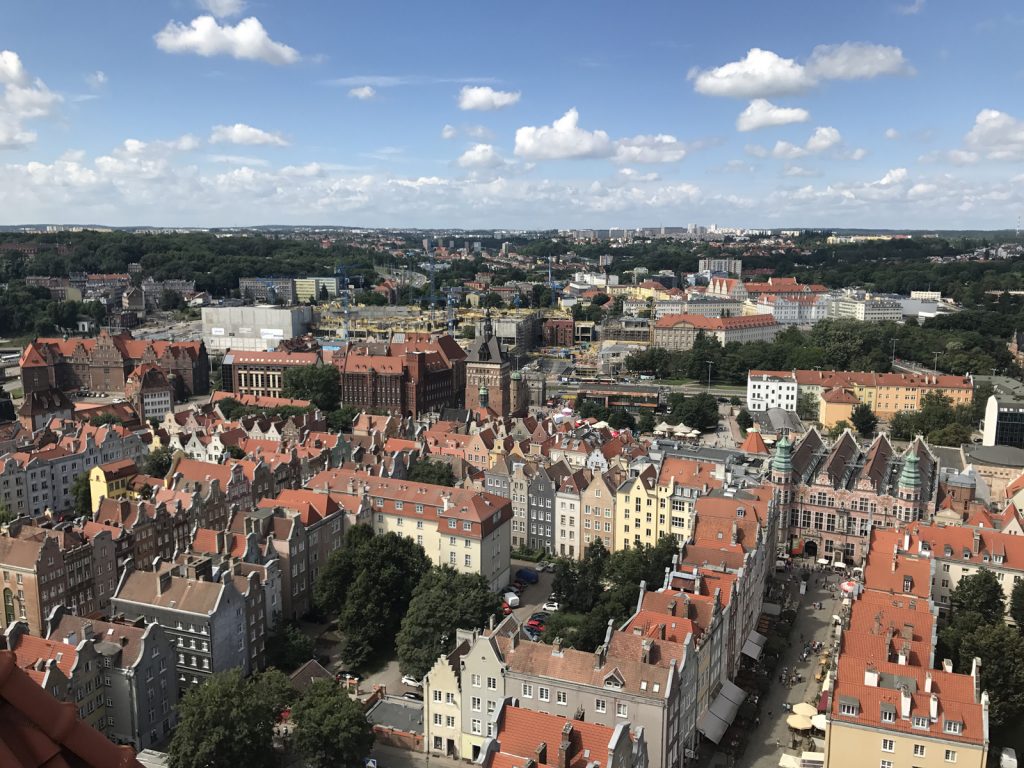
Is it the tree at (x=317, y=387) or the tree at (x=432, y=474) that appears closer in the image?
the tree at (x=432, y=474)

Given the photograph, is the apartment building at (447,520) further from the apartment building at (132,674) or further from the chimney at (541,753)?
the chimney at (541,753)

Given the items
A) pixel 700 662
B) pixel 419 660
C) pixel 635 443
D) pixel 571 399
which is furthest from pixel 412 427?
pixel 700 662

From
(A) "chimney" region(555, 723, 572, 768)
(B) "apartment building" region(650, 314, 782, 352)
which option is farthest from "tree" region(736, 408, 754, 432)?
(A) "chimney" region(555, 723, 572, 768)

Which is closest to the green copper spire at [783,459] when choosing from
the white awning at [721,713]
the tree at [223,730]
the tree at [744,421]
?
the white awning at [721,713]

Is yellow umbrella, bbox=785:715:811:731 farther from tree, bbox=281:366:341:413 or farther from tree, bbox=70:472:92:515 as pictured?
tree, bbox=281:366:341:413

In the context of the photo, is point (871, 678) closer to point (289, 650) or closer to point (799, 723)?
point (799, 723)

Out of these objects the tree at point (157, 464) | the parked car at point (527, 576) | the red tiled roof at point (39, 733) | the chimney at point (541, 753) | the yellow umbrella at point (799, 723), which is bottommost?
the parked car at point (527, 576)

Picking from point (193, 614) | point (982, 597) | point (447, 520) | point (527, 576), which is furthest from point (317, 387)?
point (982, 597)
